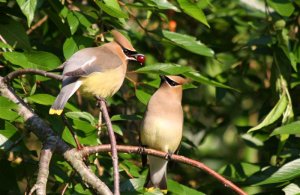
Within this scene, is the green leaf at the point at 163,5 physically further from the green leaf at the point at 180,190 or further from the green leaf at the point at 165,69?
the green leaf at the point at 180,190

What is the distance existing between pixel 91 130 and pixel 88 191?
25 centimetres

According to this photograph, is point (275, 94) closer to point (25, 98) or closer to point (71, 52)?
point (71, 52)

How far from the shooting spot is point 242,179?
349 cm

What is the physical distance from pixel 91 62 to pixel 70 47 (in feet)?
0.94

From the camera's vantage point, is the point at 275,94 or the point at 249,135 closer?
the point at 275,94

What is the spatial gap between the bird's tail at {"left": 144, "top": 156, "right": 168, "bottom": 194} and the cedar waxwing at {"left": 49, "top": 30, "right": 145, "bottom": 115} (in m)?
0.47

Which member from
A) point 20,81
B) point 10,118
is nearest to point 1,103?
point 10,118

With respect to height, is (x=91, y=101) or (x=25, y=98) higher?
(x=25, y=98)

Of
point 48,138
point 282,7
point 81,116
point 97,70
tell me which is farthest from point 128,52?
point 282,7

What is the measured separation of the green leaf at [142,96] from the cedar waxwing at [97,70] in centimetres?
17

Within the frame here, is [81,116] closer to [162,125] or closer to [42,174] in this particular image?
[42,174]

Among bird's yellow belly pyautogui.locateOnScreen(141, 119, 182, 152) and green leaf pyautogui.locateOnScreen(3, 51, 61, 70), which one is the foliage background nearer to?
green leaf pyautogui.locateOnScreen(3, 51, 61, 70)

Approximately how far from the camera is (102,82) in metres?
2.82

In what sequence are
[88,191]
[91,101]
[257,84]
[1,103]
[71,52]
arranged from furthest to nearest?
[257,84] < [91,101] < [71,52] < [88,191] < [1,103]
